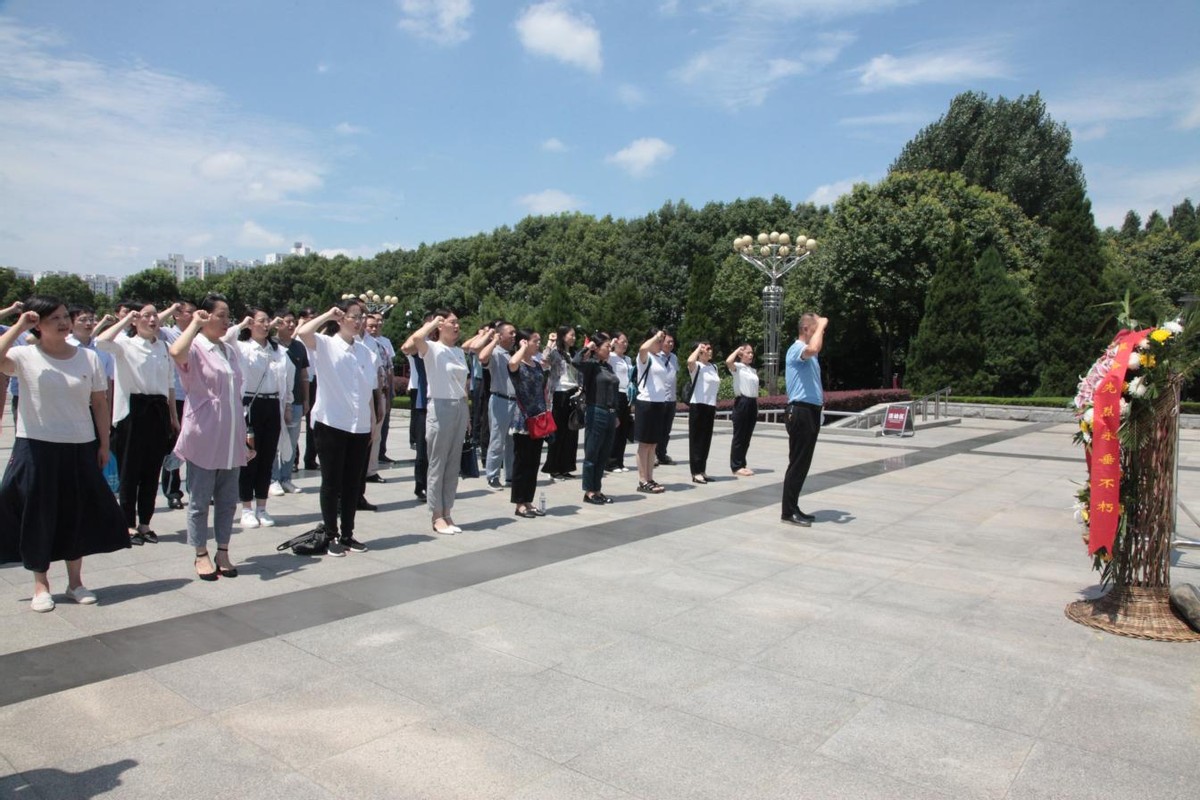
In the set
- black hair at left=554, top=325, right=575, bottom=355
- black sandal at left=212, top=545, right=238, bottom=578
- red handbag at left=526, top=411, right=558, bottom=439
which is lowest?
black sandal at left=212, top=545, right=238, bottom=578

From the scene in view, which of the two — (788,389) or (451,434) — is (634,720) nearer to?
(451,434)

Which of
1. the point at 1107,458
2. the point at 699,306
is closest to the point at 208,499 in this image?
the point at 1107,458

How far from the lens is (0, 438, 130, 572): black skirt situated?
4.55 meters

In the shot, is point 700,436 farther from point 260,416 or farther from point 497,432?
point 260,416

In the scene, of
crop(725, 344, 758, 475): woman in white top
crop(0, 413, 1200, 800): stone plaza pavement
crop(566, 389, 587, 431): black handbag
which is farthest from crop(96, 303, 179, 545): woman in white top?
crop(725, 344, 758, 475): woman in white top

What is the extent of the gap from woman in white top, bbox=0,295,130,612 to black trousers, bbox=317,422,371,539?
143 centimetres

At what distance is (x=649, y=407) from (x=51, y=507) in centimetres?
583

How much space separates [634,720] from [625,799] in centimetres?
61

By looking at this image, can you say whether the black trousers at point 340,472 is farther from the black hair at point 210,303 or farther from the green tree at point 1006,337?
the green tree at point 1006,337

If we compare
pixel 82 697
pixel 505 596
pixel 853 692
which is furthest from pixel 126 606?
pixel 853 692

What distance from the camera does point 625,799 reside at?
2.78 m

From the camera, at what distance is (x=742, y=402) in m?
10.6

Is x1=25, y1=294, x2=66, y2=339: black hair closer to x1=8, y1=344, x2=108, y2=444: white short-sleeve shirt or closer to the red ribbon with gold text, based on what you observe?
x1=8, y1=344, x2=108, y2=444: white short-sleeve shirt

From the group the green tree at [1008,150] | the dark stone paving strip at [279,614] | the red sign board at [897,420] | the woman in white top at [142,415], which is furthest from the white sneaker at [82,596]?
the green tree at [1008,150]
